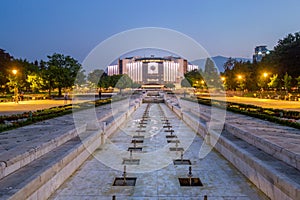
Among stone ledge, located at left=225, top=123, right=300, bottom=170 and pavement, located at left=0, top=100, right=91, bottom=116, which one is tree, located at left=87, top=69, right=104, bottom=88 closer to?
pavement, located at left=0, top=100, right=91, bottom=116

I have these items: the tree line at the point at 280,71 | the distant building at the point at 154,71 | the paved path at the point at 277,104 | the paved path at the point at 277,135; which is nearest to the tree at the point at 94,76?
the tree line at the point at 280,71

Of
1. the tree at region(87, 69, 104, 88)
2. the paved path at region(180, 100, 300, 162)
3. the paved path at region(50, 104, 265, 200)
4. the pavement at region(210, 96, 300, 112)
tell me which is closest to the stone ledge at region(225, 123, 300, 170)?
the paved path at region(180, 100, 300, 162)

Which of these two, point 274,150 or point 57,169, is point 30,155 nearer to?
point 57,169

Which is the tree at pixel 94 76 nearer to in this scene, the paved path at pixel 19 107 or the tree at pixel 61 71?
the tree at pixel 61 71

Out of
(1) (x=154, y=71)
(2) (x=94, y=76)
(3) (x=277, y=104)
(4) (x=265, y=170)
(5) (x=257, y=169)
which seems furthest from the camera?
(1) (x=154, y=71)

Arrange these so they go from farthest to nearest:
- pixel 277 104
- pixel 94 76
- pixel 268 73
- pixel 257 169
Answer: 1. pixel 94 76
2. pixel 268 73
3. pixel 277 104
4. pixel 257 169

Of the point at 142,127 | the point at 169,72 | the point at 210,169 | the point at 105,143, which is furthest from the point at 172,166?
the point at 169,72

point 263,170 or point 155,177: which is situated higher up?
point 263,170

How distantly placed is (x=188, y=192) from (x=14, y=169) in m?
3.28

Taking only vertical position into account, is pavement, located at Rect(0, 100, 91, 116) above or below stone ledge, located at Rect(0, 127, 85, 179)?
below

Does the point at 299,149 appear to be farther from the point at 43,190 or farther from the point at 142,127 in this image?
the point at 142,127

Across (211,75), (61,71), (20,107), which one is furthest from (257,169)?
(211,75)

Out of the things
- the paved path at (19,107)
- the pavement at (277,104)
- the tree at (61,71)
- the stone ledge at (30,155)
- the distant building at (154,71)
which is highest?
the distant building at (154,71)

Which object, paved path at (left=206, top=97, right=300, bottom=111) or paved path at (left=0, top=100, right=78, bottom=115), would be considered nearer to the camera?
paved path at (left=0, top=100, right=78, bottom=115)
